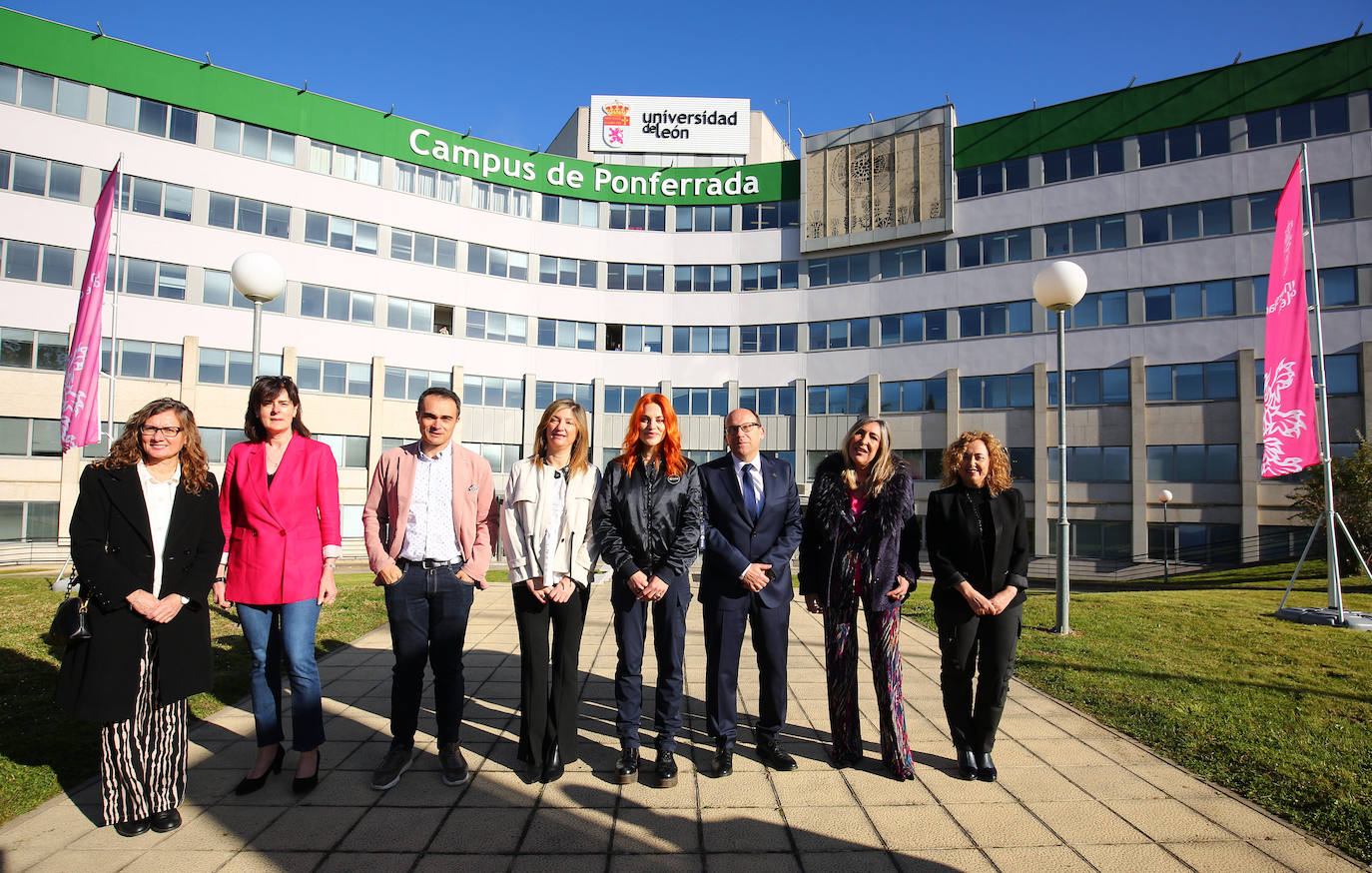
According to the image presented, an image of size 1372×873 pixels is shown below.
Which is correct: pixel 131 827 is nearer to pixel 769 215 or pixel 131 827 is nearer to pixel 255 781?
pixel 255 781

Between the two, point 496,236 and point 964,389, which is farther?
point 496,236

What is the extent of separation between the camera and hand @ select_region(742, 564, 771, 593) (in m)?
4.17

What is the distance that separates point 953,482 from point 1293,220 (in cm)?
967

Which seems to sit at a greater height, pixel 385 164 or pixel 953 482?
pixel 385 164

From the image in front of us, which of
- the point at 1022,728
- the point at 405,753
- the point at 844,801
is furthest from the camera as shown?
the point at 1022,728

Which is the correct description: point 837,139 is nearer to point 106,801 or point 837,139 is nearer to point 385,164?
point 385,164

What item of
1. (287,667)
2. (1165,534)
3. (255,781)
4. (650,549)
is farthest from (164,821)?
(1165,534)

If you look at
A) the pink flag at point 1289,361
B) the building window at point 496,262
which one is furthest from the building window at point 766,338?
the pink flag at point 1289,361

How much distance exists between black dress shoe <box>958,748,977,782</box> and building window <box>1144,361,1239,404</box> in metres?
30.2

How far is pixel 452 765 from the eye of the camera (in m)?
3.95

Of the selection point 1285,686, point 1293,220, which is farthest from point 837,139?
point 1285,686

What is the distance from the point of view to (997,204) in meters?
31.9

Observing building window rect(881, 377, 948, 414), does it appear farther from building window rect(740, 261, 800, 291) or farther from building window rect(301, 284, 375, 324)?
building window rect(301, 284, 375, 324)

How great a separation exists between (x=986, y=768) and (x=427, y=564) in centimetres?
337
